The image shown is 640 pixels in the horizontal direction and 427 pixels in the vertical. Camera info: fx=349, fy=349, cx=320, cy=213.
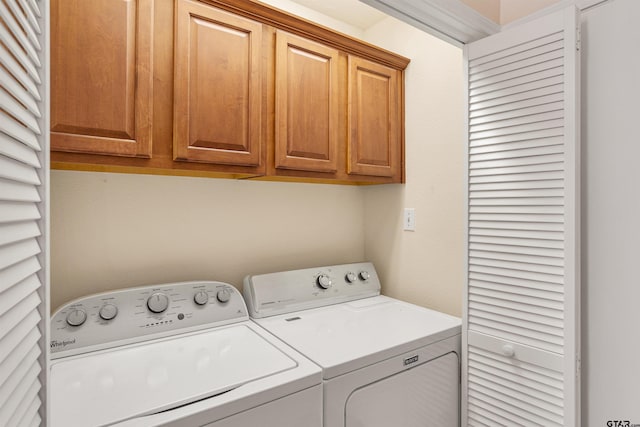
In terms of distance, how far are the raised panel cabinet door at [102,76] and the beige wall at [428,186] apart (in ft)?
4.59

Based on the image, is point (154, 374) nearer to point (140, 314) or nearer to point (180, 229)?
point (140, 314)

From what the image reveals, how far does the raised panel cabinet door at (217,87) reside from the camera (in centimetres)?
136

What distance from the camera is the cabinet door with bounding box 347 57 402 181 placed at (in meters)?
1.86

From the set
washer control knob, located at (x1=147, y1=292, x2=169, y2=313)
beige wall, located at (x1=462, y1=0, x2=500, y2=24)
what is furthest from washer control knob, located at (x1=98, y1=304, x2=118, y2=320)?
beige wall, located at (x1=462, y1=0, x2=500, y2=24)

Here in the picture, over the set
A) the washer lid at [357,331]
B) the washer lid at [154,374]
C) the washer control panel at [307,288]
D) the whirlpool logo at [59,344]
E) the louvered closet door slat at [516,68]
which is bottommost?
the washer lid at [154,374]

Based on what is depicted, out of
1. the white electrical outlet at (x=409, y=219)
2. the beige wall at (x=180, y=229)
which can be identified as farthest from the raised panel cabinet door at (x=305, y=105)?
the white electrical outlet at (x=409, y=219)

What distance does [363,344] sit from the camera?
139cm

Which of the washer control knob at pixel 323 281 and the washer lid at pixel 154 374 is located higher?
the washer control knob at pixel 323 281

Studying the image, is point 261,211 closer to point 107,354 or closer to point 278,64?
point 278,64

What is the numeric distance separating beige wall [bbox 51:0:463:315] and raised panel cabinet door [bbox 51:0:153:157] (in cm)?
38

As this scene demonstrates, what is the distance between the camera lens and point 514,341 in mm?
1362

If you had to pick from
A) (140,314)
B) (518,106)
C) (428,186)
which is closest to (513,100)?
(518,106)

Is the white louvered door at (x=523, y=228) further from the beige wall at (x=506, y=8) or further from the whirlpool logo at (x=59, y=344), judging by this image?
the whirlpool logo at (x=59, y=344)

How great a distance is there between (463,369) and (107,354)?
1.47 meters
